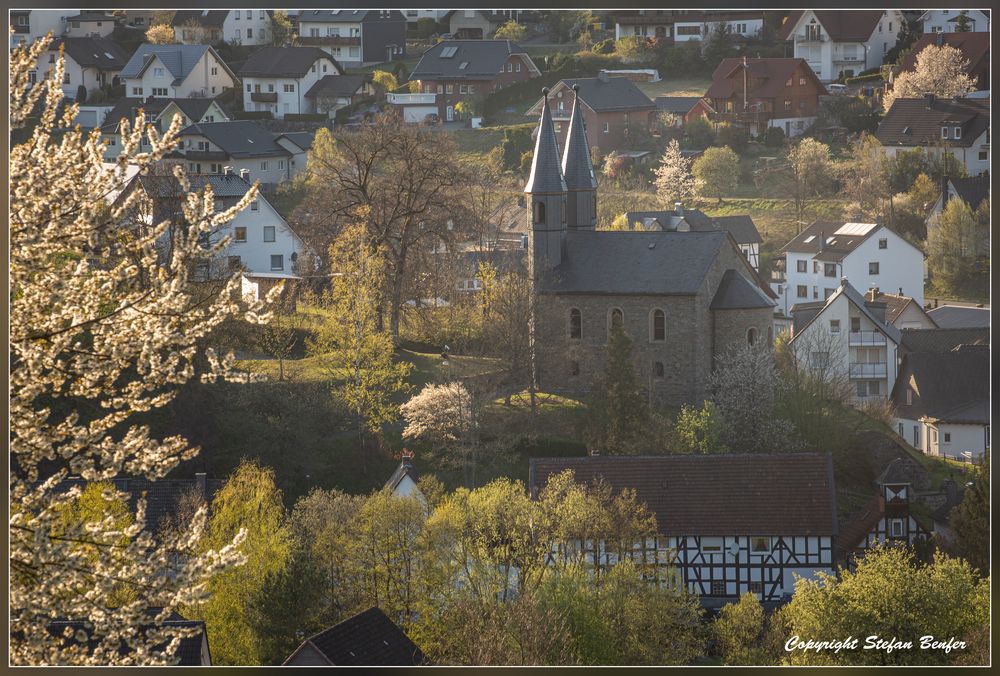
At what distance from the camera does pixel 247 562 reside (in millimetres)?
23938

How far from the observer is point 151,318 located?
9.88 m

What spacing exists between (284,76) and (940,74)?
52.6 feet

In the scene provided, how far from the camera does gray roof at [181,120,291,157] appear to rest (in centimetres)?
4175

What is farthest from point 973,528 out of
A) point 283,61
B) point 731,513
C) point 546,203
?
point 283,61

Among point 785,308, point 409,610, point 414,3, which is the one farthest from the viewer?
point 785,308

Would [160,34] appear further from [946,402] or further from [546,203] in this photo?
[946,402]

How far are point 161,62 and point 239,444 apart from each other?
8.67 m

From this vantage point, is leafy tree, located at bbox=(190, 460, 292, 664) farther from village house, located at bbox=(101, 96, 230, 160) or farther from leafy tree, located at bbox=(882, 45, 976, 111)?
leafy tree, located at bbox=(882, 45, 976, 111)

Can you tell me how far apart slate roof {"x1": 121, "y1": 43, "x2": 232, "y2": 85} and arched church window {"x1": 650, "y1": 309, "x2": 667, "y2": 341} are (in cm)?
1201

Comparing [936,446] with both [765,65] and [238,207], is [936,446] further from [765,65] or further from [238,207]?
[238,207]


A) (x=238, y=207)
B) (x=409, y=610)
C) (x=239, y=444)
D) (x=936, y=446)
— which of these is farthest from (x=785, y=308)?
(x=238, y=207)

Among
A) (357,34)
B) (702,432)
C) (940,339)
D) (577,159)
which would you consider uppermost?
(357,34)

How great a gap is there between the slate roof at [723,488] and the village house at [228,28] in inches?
474

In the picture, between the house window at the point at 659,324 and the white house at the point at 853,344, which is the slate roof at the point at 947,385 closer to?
the white house at the point at 853,344
